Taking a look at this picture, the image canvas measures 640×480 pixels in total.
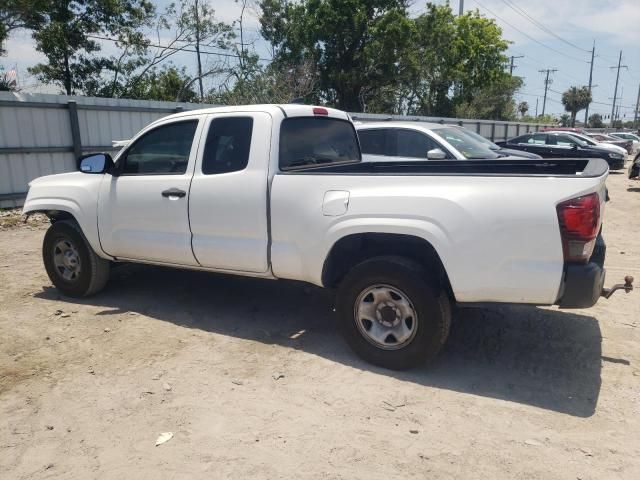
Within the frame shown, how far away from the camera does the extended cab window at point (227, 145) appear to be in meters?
4.30

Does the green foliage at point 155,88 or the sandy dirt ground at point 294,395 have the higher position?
the green foliage at point 155,88

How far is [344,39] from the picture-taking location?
2989 centimetres

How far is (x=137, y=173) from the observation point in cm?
488

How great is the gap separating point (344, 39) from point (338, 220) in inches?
1123

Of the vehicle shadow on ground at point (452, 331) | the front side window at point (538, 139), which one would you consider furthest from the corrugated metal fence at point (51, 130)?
the front side window at point (538, 139)

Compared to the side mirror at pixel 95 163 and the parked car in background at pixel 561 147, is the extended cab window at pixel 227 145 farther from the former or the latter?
the parked car in background at pixel 561 147

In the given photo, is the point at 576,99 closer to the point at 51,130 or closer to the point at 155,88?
the point at 155,88

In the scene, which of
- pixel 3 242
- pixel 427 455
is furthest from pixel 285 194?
pixel 3 242

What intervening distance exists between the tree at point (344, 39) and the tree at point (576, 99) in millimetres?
58204

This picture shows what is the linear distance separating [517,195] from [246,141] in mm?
2182

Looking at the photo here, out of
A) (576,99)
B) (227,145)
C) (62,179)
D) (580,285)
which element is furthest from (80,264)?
(576,99)

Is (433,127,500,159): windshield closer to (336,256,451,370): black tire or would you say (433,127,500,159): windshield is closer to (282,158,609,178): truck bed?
(282,158,609,178): truck bed

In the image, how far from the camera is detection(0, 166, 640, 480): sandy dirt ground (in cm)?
283

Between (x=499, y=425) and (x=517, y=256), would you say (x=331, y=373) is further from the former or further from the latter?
(x=517, y=256)
